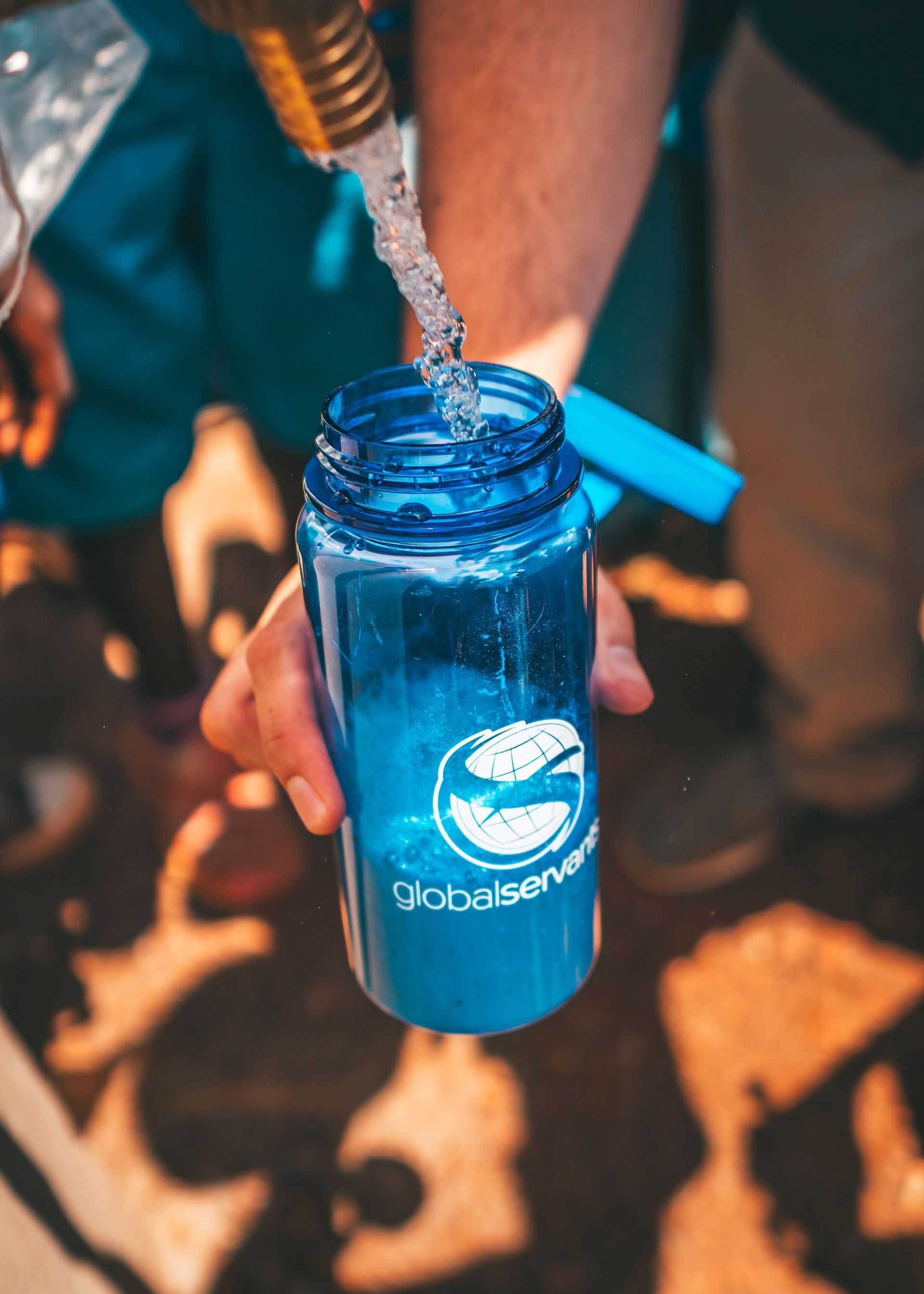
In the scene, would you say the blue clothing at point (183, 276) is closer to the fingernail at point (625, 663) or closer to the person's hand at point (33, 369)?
the person's hand at point (33, 369)

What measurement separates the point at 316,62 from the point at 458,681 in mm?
246

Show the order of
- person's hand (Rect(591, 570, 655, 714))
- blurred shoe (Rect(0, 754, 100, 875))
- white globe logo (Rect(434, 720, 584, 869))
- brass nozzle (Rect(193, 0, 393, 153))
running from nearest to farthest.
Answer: brass nozzle (Rect(193, 0, 393, 153))
white globe logo (Rect(434, 720, 584, 869))
person's hand (Rect(591, 570, 655, 714))
blurred shoe (Rect(0, 754, 100, 875))

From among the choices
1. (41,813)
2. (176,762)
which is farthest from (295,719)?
(41,813)

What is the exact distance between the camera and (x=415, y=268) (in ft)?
1.49

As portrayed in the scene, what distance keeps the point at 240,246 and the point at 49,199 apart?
354 millimetres

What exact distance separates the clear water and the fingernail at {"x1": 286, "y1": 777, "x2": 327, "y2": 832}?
0.62 ft

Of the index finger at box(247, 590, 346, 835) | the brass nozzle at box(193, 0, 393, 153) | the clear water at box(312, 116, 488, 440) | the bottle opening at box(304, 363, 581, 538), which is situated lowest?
the index finger at box(247, 590, 346, 835)

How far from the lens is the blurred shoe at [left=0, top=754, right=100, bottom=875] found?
5.67 ft

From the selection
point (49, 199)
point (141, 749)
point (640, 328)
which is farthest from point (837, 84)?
point (141, 749)

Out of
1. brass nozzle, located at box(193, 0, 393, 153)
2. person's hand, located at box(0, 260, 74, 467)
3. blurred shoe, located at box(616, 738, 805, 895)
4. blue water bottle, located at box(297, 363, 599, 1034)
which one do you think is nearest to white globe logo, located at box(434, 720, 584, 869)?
blue water bottle, located at box(297, 363, 599, 1034)

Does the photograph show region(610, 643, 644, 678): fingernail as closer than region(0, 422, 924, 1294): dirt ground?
Yes

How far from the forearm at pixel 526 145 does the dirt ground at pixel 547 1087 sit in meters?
0.41

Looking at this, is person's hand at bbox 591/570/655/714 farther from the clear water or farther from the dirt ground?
the dirt ground

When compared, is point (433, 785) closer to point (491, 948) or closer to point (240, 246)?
point (491, 948)
